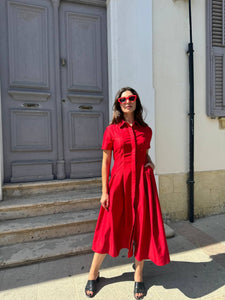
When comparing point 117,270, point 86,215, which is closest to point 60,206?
point 86,215

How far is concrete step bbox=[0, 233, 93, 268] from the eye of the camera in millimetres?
2096

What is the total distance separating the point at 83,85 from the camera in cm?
350

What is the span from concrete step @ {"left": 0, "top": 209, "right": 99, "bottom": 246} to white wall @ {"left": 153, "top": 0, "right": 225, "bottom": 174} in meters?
1.37

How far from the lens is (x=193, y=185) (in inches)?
126

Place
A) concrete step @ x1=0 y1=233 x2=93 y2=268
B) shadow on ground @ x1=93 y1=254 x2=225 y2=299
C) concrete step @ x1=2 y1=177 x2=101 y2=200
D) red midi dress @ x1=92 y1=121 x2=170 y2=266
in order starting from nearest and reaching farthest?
red midi dress @ x1=92 y1=121 x2=170 y2=266 < shadow on ground @ x1=93 y1=254 x2=225 y2=299 < concrete step @ x1=0 y1=233 x2=93 y2=268 < concrete step @ x1=2 y1=177 x2=101 y2=200

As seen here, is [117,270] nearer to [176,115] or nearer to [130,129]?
[130,129]

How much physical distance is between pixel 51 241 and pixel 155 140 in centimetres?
197

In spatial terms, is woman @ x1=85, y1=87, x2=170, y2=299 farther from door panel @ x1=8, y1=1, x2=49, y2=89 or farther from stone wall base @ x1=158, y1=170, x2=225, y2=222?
door panel @ x1=8, y1=1, x2=49, y2=89

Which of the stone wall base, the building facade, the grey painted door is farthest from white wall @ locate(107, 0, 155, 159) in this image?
the stone wall base

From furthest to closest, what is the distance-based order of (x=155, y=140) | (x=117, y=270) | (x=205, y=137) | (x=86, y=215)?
(x=205, y=137) → (x=155, y=140) → (x=86, y=215) → (x=117, y=270)

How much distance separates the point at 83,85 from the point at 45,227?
2.35m

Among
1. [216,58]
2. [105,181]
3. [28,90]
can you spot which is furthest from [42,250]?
[216,58]

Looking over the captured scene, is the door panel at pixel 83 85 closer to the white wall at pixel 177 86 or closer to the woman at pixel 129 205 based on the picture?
the white wall at pixel 177 86

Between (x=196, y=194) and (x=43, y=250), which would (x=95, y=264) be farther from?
(x=196, y=194)
